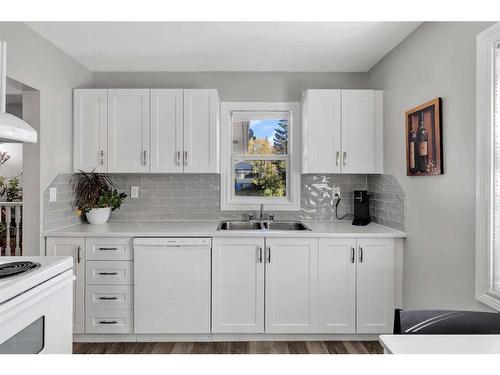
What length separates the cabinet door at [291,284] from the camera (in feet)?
9.29

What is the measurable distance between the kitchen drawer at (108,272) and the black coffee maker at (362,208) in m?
2.04

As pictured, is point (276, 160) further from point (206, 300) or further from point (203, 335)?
point (203, 335)

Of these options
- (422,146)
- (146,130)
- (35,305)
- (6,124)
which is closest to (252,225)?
(146,130)

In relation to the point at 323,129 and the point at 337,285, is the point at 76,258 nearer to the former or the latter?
the point at 337,285

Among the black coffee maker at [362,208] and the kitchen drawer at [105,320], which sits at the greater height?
the black coffee maker at [362,208]

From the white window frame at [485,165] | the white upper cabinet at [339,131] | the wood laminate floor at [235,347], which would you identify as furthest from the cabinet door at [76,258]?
the white window frame at [485,165]

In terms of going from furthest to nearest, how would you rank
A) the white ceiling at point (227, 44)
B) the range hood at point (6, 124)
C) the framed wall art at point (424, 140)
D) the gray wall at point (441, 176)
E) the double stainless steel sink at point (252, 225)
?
the double stainless steel sink at point (252, 225) → the white ceiling at point (227, 44) → the framed wall art at point (424, 140) → the gray wall at point (441, 176) → the range hood at point (6, 124)

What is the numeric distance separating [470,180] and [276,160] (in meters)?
1.94

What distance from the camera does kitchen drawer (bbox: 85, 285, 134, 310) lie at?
9.26 ft

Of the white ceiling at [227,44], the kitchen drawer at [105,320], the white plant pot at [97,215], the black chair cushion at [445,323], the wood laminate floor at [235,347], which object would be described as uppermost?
the white ceiling at [227,44]

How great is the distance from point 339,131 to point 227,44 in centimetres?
123

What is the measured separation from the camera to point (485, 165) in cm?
184

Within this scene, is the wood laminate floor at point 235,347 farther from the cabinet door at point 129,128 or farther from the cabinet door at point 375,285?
the cabinet door at point 129,128
